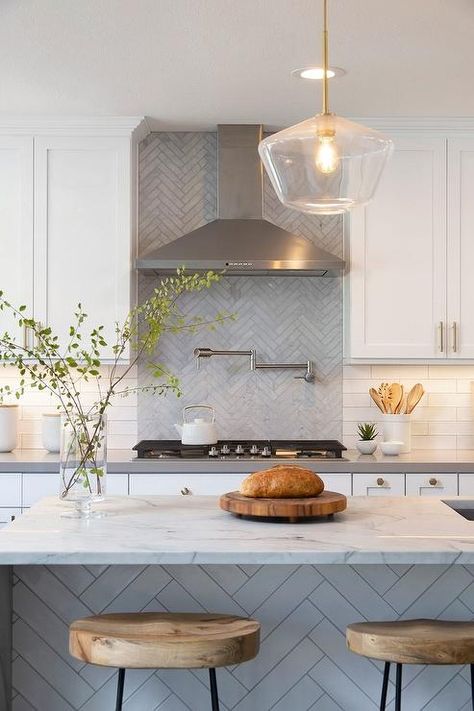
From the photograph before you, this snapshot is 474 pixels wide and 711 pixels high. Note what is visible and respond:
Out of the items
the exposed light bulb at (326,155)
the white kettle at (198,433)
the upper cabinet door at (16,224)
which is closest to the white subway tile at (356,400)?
the white kettle at (198,433)

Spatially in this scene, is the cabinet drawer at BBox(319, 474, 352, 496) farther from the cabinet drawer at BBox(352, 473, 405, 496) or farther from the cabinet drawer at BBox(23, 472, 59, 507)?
the cabinet drawer at BBox(23, 472, 59, 507)

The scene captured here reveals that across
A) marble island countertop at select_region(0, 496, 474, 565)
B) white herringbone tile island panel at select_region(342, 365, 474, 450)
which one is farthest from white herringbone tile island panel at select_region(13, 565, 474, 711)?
white herringbone tile island panel at select_region(342, 365, 474, 450)

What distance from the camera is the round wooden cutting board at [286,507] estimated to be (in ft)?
8.28

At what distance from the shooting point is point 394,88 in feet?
13.6

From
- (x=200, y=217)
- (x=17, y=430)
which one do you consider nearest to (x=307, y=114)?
(x=200, y=217)

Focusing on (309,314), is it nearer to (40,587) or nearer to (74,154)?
(74,154)

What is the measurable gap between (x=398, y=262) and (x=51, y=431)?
191 cm

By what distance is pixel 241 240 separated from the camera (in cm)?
460

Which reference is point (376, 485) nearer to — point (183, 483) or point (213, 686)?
point (183, 483)

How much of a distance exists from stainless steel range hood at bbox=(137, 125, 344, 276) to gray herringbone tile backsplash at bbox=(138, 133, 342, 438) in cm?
16

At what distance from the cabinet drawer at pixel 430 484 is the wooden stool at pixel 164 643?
2161mm

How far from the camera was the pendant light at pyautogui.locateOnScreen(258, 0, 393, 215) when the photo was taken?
223cm

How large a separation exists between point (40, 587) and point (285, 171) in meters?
1.31

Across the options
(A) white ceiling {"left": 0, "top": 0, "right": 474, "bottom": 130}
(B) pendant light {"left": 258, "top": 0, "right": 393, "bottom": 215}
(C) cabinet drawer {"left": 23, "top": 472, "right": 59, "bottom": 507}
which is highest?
(A) white ceiling {"left": 0, "top": 0, "right": 474, "bottom": 130}
